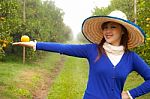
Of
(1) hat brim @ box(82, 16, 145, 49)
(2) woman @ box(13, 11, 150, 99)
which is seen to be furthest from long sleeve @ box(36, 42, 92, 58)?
(1) hat brim @ box(82, 16, 145, 49)

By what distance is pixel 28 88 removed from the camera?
1480 cm

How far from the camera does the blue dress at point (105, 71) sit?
374 cm

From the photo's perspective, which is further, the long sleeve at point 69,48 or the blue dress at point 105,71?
the long sleeve at point 69,48

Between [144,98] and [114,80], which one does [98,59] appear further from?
[144,98]

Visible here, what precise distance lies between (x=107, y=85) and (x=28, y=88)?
445 inches

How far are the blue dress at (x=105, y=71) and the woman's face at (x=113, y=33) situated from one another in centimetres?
15

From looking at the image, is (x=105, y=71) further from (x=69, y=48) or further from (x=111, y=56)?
(x=69, y=48)

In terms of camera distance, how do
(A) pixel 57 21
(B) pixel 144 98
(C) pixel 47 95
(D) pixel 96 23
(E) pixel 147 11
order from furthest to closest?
(A) pixel 57 21 < (C) pixel 47 95 < (B) pixel 144 98 < (E) pixel 147 11 < (D) pixel 96 23

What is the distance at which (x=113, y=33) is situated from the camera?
388cm

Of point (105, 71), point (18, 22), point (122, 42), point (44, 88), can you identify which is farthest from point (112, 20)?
point (18, 22)

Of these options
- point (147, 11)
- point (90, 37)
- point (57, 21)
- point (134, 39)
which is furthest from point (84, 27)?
point (57, 21)

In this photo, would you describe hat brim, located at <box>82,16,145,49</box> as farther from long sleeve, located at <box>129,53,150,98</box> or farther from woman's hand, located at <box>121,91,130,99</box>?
woman's hand, located at <box>121,91,130,99</box>

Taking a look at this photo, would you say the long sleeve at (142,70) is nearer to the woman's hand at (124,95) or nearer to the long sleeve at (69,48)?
the woman's hand at (124,95)

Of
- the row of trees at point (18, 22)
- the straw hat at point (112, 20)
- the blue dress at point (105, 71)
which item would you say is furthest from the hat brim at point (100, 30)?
the row of trees at point (18, 22)
